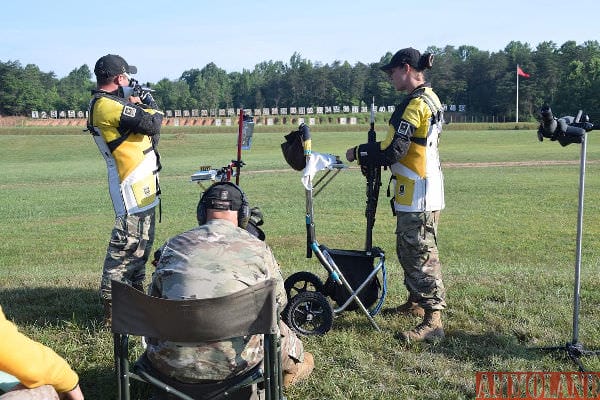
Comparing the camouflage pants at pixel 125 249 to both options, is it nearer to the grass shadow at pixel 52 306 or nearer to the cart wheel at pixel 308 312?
the grass shadow at pixel 52 306

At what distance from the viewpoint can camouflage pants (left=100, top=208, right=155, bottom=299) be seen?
5.05 metres

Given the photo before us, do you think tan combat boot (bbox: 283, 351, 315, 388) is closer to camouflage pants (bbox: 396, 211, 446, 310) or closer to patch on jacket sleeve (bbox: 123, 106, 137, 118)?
camouflage pants (bbox: 396, 211, 446, 310)

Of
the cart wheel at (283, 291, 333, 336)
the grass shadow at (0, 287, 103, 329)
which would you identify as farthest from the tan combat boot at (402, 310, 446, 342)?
the grass shadow at (0, 287, 103, 329)

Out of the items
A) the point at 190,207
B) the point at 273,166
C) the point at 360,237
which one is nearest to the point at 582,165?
the point at 360,237

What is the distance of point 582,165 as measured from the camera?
414 cm

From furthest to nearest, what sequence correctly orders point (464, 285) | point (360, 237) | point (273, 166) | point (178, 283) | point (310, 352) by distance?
point (273, 166) → point (360, 237) → point (464, 285) → point (310, 352) → point (178, 283)

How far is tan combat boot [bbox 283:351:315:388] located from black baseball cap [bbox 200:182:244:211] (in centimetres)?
115

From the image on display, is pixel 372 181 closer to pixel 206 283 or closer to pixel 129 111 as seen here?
pixel 129 111

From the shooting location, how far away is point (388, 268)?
796 cm

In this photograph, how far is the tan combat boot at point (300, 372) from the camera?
3.86 meters

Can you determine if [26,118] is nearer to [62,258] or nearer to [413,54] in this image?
[62,258]

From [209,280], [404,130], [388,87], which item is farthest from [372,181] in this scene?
[388,87]

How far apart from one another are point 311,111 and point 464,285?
110 meters

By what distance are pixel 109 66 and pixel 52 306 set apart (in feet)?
7.84
